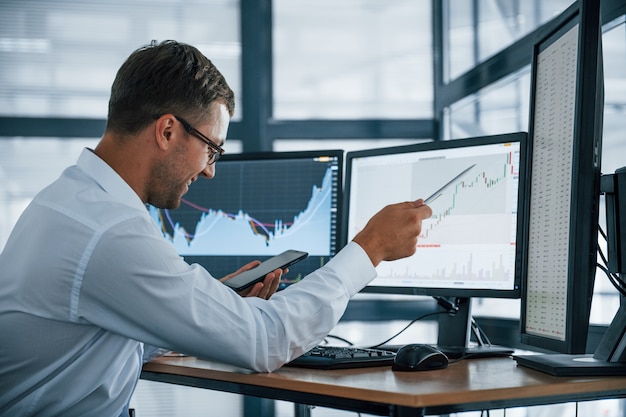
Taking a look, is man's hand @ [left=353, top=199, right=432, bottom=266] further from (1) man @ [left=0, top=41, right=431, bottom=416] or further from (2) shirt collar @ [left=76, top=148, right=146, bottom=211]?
(2) shirt collar @ [left=76, top=148, right=146, bottom=211]

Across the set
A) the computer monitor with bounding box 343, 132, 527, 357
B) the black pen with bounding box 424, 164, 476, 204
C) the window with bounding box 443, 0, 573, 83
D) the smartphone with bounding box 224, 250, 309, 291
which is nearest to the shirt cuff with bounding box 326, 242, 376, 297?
the smartphone with bounding box 224, 250, 309, 291

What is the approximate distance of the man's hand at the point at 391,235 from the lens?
1.34 m

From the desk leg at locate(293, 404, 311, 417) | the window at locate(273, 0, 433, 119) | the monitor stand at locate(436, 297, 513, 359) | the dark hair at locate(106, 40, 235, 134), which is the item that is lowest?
the desk leg at locate(293, 404, 311, 417)

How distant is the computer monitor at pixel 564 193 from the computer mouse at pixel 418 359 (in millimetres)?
181

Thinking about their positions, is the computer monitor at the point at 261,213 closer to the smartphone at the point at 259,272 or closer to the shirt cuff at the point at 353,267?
the smartphone at the point at 259,272

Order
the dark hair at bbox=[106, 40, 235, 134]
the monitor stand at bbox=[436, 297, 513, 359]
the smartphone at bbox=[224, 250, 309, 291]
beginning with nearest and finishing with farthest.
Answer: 1. the dark hair at bbox=[106, 40, 235, 134]
2. the smartphone at bbox=[224, 250, 309, 291]
3. the monitor stand at bbox=[436, 297, 513, 359]

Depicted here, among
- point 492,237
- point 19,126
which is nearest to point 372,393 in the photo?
point 492,237

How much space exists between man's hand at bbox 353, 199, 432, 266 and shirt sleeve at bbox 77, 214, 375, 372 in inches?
6.8

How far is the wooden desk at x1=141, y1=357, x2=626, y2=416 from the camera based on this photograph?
1081 mm

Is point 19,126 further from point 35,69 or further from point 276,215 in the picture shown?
point 276,215

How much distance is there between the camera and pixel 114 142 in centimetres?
139

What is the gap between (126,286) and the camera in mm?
1142

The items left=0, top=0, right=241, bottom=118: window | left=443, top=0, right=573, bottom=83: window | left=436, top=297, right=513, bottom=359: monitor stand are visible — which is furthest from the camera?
left=0, top=0, right=241, bottom=118: window

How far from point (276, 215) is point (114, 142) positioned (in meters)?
0.73
